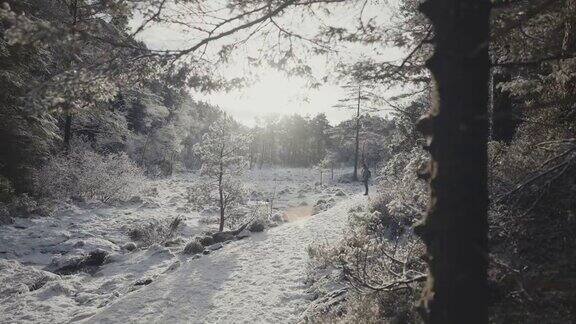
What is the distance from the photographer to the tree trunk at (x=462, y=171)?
2.88 m

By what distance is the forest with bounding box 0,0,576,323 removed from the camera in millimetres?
2947

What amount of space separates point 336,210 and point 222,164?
5.69 metres

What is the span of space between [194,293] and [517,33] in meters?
7.69

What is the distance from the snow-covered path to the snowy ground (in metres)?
0.02

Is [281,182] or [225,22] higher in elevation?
[225,22]

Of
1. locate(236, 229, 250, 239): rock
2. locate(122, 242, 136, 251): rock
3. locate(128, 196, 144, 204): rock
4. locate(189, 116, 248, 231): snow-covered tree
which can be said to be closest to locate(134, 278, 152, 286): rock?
locate(122, 242, 136, 251): rock

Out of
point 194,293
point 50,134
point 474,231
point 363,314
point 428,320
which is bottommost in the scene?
point 194,293

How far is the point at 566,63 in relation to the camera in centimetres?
452

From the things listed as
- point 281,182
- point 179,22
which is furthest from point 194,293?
point 281,182

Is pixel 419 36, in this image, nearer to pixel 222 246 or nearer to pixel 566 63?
pixel 566 63

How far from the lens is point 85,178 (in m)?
22.3

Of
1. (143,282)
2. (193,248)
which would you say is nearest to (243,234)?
(193,248)

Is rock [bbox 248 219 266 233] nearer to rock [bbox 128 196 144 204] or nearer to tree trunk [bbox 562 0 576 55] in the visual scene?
rock [bbox 128 196 144 204]

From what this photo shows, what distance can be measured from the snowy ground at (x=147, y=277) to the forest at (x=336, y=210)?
7 cm
